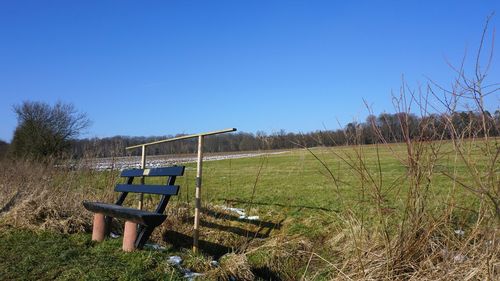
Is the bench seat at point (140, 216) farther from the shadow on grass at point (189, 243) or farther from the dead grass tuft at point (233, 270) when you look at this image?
the shadow on grass at point (189, 243)

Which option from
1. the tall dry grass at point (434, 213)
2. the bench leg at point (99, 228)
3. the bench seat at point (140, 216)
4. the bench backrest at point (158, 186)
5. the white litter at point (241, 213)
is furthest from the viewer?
the white litter at point (241, 213)

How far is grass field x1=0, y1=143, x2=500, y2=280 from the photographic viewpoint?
4.21m

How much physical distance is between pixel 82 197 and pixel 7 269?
130 inches

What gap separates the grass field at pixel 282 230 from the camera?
4.21 m

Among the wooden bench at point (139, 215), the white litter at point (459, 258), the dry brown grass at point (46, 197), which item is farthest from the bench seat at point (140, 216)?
the white litter at point (459, 258)

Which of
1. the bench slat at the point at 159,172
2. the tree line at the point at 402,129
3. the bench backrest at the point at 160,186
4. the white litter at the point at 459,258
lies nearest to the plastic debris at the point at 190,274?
the bench backrest at the point at 160,186

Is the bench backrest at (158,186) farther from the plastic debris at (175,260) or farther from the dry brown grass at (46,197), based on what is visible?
the dry brown grass at (46,197)

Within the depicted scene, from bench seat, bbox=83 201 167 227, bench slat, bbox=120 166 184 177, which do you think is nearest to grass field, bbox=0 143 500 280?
bench seat, bbox=83 201 167 227

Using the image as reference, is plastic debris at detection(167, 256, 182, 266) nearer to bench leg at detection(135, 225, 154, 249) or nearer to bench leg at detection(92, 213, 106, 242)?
bench leg at detection(135, 225, 154, 249)

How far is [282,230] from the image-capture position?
7.77 metres

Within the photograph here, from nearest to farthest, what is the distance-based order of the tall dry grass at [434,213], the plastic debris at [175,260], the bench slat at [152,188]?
the tall dry grass at [434,213] < the plastic debris at [175,260] < the bench slat at [152,188]

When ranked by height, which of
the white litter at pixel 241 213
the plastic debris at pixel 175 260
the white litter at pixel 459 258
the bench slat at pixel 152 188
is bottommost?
the plastic debris at pixel 175 260

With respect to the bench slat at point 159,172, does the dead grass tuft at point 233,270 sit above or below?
below

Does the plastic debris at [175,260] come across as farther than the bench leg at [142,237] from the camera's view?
No
